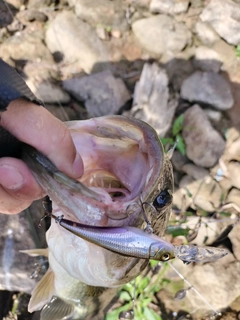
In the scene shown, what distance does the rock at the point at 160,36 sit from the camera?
12.2 ft

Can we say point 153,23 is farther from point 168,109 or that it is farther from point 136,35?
point 168,109

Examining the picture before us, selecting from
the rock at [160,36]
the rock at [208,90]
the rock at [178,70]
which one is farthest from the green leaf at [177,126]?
the rock at [160,36]

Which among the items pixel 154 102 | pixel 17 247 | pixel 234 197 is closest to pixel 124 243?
pixel 17 247

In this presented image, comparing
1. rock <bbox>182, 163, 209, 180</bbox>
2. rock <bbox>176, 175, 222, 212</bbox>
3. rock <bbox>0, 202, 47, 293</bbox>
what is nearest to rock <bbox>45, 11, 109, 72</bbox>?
rock <bbox>182, 163, 209, 180</bbox>

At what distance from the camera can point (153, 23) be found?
148 inches

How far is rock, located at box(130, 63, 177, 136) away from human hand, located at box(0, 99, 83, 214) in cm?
185

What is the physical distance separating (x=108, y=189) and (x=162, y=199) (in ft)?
0.66

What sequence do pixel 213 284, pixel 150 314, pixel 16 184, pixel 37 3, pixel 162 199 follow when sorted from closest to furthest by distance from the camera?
1. pixel 16 184
2. pixel 162 199
3. pixel 150 314
4. pixel 213 284
5. pixel 37 3

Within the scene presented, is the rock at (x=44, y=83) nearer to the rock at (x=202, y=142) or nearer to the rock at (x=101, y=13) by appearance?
the rock at (x=101, y=13)

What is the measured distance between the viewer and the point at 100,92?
3330mm

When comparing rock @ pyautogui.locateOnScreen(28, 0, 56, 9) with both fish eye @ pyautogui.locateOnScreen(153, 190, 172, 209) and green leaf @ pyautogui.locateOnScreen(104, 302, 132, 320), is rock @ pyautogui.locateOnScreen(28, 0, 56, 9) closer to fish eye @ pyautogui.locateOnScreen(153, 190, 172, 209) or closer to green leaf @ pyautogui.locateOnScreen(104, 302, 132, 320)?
green leaf @ pyautogui.locateOnScreen(104, 302, 132, 320)

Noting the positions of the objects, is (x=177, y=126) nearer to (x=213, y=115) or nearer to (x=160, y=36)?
(x=213, y=115)

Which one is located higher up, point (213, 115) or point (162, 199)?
point (162, 199)

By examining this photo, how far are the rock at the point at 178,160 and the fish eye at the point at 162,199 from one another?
1815 mm
